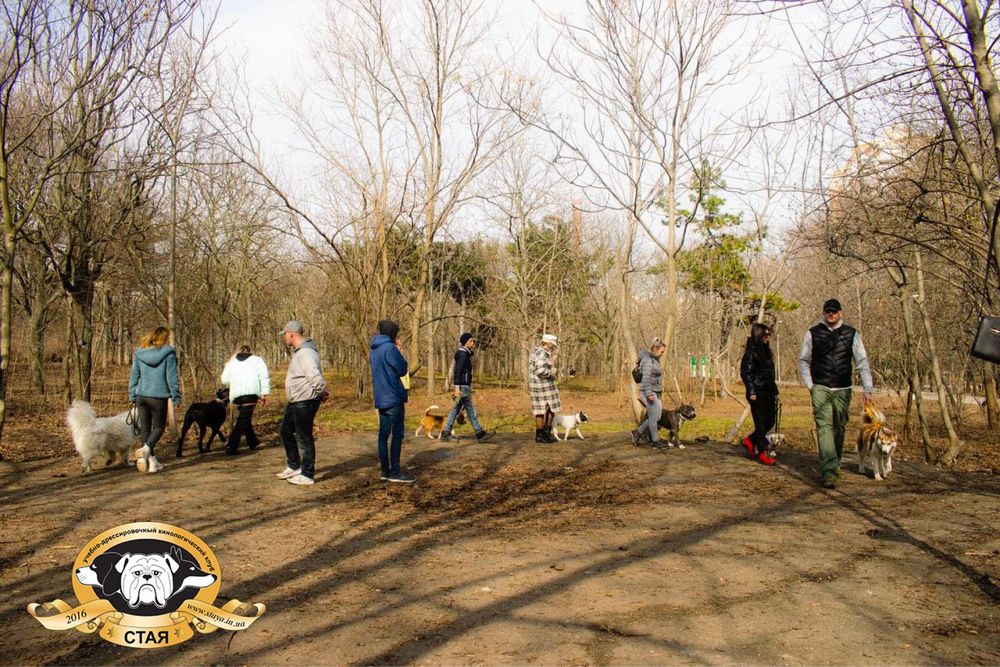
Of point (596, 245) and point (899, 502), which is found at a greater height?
point (596, 245)

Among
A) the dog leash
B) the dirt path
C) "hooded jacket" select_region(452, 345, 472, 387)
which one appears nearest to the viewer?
the dirt path

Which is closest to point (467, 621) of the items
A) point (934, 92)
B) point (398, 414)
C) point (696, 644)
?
point (696, 644)

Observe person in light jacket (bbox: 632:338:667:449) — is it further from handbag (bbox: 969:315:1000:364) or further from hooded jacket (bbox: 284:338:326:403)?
handbag (bbox: 969:315:1000:364)

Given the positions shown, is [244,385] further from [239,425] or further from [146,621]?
[146,621]

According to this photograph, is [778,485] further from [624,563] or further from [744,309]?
[744,309]

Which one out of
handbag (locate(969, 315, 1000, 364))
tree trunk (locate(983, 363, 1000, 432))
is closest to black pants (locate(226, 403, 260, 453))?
handbag (locate(969, 315, 1000, 364))

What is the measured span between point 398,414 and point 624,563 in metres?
3.70

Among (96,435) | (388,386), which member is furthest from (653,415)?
(96,435)

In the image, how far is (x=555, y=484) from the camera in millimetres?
Answer: 8781

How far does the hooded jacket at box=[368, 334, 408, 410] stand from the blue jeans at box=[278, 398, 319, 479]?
28.4 inches

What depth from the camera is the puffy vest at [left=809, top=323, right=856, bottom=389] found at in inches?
323

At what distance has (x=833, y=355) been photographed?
324 inches

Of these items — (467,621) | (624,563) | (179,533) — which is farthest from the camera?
(624,563)

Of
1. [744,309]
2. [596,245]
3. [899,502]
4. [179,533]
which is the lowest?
[899,502]
